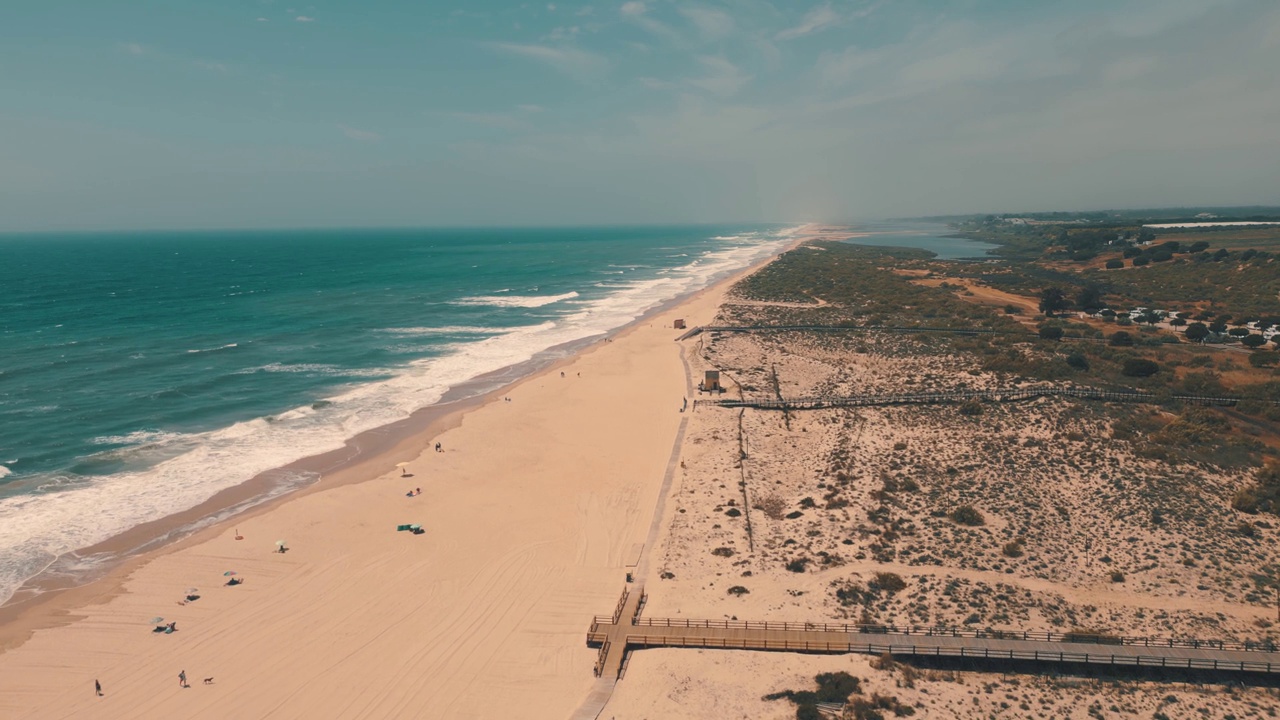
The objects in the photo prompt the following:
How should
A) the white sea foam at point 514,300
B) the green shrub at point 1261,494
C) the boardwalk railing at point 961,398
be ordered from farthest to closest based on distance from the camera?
1. the white sea foam at point 514,300
2. the boardwalk railing at point 961,398
3. the green shrub at point 1261,494

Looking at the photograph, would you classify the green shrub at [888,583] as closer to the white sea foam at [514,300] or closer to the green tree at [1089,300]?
the green tree at [1089,300]

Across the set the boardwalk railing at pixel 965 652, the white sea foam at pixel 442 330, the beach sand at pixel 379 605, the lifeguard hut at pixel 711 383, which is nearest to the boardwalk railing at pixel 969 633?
the boardwalk railing at pixel 965 652

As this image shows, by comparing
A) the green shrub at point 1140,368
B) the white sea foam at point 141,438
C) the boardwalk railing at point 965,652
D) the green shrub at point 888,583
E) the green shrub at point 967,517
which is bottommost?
the boardwalk railing at point 965,652

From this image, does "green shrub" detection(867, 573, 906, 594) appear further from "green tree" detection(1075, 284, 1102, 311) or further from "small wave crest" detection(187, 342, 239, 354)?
"small wave crest" detection(187, 342, 239, 354)

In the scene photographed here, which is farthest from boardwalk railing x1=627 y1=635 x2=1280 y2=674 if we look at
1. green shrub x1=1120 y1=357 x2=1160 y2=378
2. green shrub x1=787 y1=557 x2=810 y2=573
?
green shrub x1=1120 y1=357 x2=1160 y2=378

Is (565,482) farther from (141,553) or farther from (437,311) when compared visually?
(437,311)
